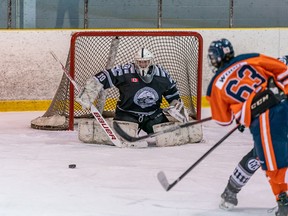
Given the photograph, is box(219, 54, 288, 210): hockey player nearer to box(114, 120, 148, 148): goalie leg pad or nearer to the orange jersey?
the orange jersey

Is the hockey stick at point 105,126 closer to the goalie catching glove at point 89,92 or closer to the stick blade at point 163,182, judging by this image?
the goalie catching glove at point 89,92

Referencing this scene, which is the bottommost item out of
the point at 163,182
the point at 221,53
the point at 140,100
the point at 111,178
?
the point at 111,178

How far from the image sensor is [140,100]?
7152mm

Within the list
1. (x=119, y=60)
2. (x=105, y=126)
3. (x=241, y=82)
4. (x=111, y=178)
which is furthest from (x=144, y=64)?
(x=241, y=82)

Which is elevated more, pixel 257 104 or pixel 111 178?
pixel 257 104

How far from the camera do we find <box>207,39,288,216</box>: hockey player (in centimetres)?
463

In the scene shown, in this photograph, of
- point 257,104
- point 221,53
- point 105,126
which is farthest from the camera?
point 105,126

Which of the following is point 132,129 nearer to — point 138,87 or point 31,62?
point 138,87

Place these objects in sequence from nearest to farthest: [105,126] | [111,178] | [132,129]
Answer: [111,178] → [132,129] → [105,126]

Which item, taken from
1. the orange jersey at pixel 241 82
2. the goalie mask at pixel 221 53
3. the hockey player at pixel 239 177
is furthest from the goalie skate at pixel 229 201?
the goalie mask at pixel 221 53

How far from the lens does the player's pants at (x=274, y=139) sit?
15.2 ft

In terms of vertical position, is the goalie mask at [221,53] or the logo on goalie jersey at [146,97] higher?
the goalie mask at [221,53]

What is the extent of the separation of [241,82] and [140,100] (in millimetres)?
2530

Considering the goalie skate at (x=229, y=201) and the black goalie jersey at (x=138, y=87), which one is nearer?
the goalie skate at (x=229, y=201)
